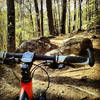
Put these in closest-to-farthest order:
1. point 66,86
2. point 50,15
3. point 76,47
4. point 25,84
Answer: point 25,84 < point 66,86 < point 76,47 < point 50,15

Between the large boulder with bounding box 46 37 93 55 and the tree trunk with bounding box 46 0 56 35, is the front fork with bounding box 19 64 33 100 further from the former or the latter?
the tree trunk with bounding box 46 0 56 35

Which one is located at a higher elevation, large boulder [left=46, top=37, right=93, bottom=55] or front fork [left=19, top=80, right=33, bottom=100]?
front fork [left=19, top=80, right=33, bottom=100]

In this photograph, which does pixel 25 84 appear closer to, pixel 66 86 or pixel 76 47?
pixel 66 86

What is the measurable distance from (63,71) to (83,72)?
0.62 m

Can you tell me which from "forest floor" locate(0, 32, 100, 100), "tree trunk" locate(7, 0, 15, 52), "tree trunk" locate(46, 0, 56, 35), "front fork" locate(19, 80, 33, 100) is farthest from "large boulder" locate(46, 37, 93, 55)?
"tree trunk" locate(46, 0, 56, 35)

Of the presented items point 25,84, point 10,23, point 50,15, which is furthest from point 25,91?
point 50,15

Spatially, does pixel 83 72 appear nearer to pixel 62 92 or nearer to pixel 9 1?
pixel 62 92

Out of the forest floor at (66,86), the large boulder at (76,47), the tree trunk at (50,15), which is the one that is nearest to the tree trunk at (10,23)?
the forest floor at (66,86)

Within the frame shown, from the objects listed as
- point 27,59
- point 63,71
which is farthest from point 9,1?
point 27,59

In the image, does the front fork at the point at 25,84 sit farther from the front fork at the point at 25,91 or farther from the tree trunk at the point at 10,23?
the tree trunk at the point at 10,23

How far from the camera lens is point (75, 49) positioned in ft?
13.4

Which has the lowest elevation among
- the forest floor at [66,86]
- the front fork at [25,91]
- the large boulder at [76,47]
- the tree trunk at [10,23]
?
the forest floor at [66,86]

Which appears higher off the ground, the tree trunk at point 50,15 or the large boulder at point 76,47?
the tree trunk at point 50,15

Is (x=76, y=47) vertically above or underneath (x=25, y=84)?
underneath
